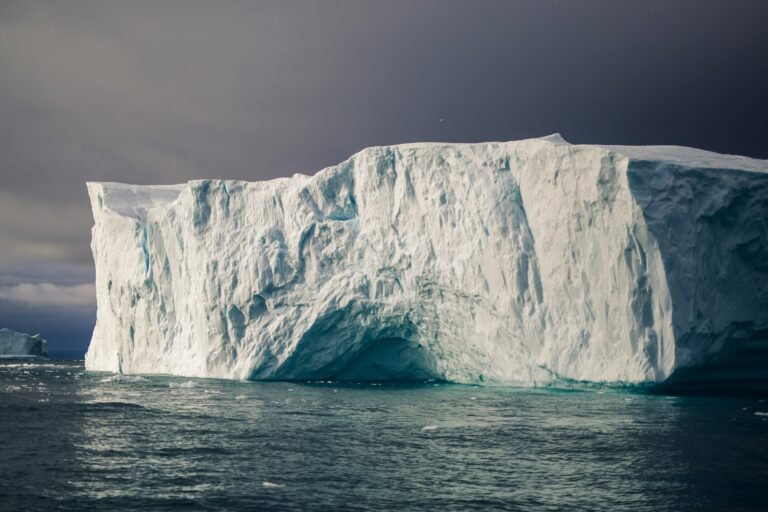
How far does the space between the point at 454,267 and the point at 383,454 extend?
11.7m

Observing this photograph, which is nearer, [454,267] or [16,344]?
[454,267]

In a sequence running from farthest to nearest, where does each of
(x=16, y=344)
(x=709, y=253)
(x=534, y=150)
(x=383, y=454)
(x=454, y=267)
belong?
1. (x=16, y=344)
2. (x=454, y=267)
3. (x=534, y=150)
4. (x=709, y=253)
5. (x=383, y=454)

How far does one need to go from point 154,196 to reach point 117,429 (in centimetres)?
1924

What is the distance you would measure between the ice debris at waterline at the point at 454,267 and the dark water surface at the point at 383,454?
99.7 inches

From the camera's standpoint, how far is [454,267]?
21.8m

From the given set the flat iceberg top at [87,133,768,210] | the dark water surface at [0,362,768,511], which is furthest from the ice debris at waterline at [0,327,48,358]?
the dark water surface at [0,362,768,511]

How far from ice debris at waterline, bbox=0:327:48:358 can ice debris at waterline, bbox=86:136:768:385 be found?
103 feet

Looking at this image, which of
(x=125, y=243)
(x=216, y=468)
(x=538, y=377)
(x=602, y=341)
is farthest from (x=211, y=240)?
(x=216, y=468)

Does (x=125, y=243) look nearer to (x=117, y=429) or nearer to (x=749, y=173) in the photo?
(x=117, y=429)

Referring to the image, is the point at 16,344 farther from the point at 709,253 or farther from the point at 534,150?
the point at 709,253

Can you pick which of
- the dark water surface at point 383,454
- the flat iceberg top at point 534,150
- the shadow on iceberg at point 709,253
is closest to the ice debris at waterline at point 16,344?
the flat iceberg top at point 534,150

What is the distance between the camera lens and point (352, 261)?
23.7 m

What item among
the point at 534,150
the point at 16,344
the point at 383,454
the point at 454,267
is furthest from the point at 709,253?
the point at 16,344

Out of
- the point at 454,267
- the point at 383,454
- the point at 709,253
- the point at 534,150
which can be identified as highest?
the point at 534,150
